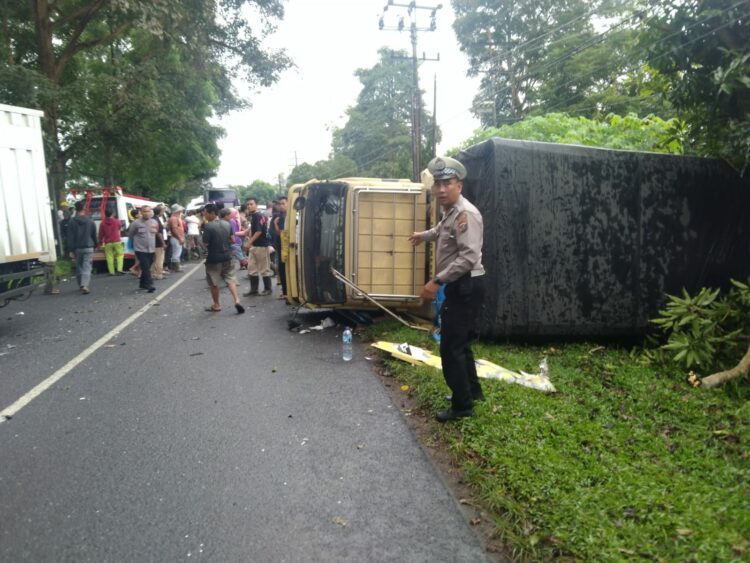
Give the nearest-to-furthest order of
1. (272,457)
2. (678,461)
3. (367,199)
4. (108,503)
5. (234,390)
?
(108,503) < (678,461) < (272,457) < (234,390) < (367,199)

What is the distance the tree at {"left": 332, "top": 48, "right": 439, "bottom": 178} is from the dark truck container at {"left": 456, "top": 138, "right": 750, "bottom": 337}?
42.9m

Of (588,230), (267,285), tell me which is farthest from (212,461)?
(267,285)

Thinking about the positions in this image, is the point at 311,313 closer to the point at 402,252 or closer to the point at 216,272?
the point at 216,272

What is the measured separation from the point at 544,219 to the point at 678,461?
11.0 feet

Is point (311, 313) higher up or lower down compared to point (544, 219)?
lower down

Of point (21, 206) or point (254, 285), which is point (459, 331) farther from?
point (254, 285)

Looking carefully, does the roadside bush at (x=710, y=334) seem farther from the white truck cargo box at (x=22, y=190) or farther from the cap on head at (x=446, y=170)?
the white truck cargo box at (x=22, y=190)

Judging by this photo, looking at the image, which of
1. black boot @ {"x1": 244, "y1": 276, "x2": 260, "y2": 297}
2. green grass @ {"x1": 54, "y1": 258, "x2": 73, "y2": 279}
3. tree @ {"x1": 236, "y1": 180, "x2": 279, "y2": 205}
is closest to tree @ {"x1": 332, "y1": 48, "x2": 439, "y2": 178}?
green grass @ {"x1": 54, "y1": 258, "x2": 73, "y2": 279}

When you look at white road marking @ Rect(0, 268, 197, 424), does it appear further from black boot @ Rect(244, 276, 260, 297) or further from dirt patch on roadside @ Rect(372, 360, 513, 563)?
dirt patch on roadside @ Rect(372, 360, 513, 563)

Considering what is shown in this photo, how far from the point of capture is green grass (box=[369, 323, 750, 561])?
263 centimetres

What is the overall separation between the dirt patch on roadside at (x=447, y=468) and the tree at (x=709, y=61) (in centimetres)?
389

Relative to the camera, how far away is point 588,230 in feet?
20.6

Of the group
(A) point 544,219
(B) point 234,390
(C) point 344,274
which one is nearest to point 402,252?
(C) point 344,274

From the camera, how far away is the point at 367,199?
758 cm
